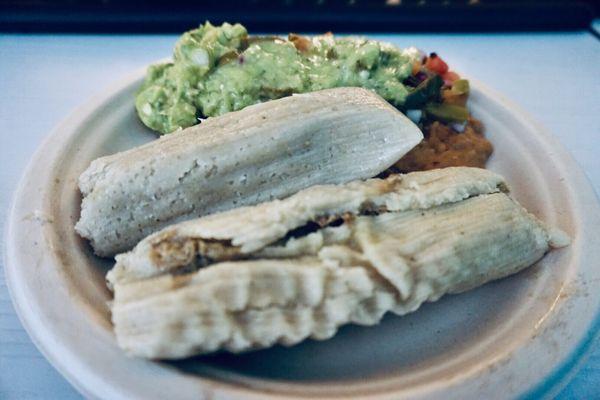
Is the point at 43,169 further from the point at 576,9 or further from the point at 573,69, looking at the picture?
the point at 576,9

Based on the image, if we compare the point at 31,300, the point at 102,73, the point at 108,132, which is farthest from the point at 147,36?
the point at 31,300

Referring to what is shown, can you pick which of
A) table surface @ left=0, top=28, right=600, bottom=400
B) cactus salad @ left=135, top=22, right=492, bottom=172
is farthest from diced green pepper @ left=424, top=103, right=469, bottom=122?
table surface @ left=0, top=28, right=600, bottom=400

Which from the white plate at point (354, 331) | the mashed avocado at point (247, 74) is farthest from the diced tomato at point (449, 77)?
the white plate at point (354, 331)

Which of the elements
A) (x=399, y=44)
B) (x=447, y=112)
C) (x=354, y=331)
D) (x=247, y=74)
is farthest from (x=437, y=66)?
(x=354, y=331)

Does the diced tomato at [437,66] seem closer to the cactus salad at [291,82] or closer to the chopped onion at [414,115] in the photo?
the cactus salad at [291,82]

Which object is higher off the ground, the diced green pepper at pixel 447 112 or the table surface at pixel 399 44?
the diced green pepper at pixel 447 112

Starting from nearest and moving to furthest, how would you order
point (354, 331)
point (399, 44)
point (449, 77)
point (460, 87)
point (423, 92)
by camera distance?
point (354, 331) < point (423, 92) < point (460, 87) < point (449, 77) < point (399, 44)

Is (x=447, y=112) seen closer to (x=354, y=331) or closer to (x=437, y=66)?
(x=437, y=66)
